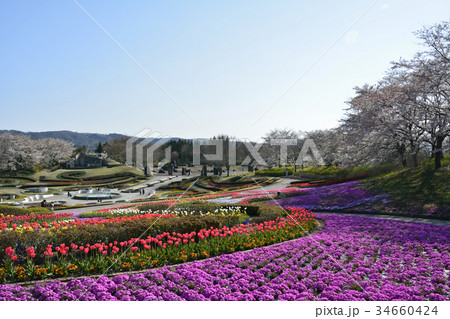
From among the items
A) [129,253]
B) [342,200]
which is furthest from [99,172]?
[129,253]

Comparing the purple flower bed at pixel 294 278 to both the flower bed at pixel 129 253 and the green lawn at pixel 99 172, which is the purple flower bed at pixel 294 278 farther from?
the green lawn at pixel 99 172

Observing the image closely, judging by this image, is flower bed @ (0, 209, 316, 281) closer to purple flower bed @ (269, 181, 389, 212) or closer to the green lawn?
purple flower bed @ (269, 181, 389, 212)

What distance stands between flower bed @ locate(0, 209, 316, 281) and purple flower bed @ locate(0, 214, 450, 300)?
55 centimetres

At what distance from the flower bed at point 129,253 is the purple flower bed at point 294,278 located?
0.55 m

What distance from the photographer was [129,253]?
811 cm

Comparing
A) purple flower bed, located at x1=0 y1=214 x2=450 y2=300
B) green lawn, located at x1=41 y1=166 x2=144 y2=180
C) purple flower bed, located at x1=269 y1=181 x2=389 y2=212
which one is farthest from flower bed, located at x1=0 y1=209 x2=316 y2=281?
green lawn, located at x1=41 y1=166 x2=144 y2=180

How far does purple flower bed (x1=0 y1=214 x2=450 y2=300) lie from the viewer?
6000 mm

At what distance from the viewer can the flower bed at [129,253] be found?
7008mm

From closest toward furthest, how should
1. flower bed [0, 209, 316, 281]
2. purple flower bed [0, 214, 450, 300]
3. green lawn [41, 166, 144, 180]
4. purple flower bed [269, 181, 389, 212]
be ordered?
purple flower bed [0, 214, 450, 300]
flower bed [0, 209, 316, 281]
purple flower bed [269, 181, 389, 212]
green lawn [41, 166, 144, 180]
